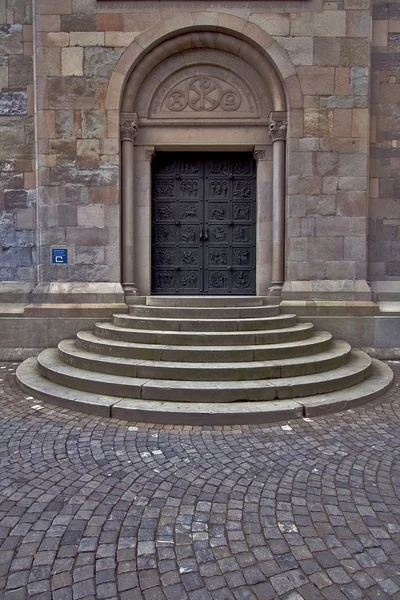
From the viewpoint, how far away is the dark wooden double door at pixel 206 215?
8102 millimetres

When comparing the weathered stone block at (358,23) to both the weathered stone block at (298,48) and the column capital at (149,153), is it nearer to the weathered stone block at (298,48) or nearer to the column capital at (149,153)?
the weathered stone block at (298,48)

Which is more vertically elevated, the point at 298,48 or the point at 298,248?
the point at 298,48

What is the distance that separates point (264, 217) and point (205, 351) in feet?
12.4

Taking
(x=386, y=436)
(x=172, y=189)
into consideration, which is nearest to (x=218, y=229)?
(x=172, y=189)

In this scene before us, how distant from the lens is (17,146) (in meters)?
7.52

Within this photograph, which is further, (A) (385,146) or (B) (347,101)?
(A) (385,146)

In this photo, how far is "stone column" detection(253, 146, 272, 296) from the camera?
776 cm

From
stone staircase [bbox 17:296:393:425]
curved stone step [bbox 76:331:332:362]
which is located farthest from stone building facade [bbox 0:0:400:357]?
curved stone step [bbox 76:331:332:362]

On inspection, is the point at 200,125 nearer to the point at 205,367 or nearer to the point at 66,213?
the point at 66,213

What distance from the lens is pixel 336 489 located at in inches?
115

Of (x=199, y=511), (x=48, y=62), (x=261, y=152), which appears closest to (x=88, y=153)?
(x=48, y=62)

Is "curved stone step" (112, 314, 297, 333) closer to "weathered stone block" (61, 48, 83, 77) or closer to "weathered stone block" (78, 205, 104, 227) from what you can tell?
"weathered stone block" (78, 205, 104, 227)

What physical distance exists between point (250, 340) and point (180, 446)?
235 cm

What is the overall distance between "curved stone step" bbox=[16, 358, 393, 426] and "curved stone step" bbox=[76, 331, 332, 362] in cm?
84
